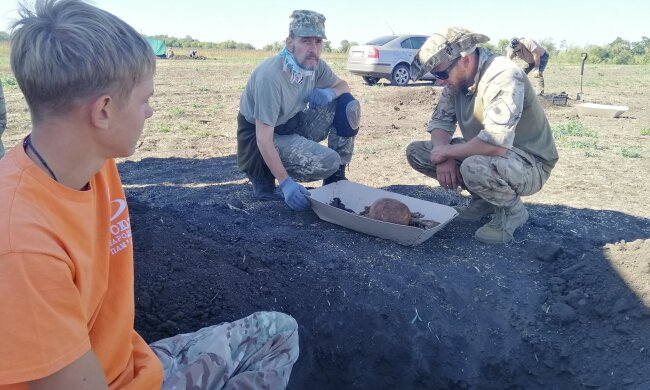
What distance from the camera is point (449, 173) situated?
155 inches

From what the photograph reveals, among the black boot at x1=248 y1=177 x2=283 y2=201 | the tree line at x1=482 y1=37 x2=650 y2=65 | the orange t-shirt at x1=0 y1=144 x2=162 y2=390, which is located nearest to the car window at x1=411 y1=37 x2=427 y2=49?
the black boot at x1=248 y1=177 x2=283 y2=201

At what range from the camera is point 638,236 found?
4.16 metres

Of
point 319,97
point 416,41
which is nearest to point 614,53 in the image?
point 416,41

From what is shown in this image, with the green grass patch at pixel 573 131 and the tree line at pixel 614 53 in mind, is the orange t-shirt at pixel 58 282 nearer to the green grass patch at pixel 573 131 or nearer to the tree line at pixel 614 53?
the green grass patch at pixel 573 131

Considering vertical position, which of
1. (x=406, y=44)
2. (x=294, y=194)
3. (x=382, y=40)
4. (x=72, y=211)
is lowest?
(x=294, y=194)

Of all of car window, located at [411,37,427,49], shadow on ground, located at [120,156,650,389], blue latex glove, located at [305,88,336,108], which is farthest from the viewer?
car window, located at [411,37,427,49]

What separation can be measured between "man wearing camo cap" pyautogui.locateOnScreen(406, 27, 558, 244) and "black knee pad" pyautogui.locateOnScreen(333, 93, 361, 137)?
843mm

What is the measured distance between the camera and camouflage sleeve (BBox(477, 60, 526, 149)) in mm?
3518

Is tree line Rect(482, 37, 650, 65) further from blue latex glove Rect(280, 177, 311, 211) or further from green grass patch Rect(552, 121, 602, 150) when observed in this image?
blue latex glove Rect(280, 177, 311, 211)

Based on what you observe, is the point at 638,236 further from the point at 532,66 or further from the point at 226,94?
the point at 226,94

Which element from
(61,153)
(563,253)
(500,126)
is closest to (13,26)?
(61,153)

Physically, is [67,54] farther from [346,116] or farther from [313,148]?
[346,116]

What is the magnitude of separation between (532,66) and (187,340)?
414 inches

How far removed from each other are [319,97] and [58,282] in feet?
11.4
